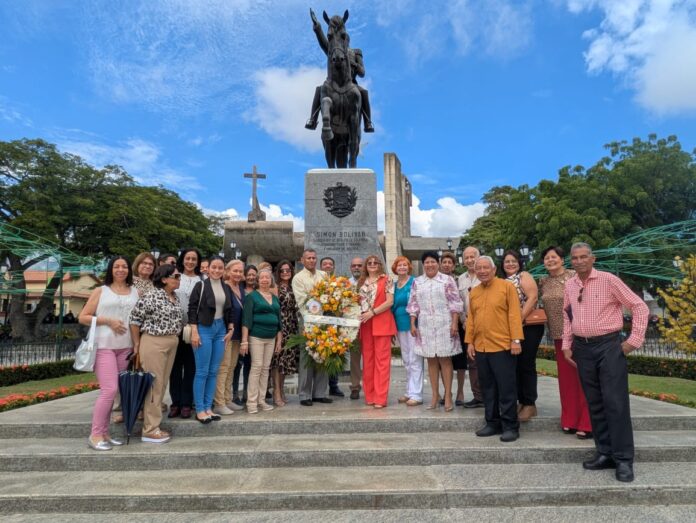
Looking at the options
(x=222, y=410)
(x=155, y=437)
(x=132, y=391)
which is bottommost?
(x=155, y=437)

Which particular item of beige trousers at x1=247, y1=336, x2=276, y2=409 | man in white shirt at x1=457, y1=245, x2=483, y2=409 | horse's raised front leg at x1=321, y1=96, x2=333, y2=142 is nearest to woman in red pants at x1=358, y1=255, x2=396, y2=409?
man in white shirt at x1=457, y1=245, x2=483, y2=409

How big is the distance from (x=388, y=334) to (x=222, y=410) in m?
2.12

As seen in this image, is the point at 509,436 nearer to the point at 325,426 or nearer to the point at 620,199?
the point at 325,426

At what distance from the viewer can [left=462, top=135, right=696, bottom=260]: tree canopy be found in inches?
974

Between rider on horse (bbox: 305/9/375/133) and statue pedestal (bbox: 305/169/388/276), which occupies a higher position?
rider on horse (bbox: 305/9/375/133)

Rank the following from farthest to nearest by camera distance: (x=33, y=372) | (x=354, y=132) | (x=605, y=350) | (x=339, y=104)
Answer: (x=33, y=372) < (x=354, y=132) < (x=339, y=104) < (x=605, y=350)

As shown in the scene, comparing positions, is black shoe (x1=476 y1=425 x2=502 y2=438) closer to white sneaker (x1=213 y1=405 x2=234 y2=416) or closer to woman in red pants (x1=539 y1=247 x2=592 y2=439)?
woman in red pants (x1=539 y1=247 x2=592 y2=439)

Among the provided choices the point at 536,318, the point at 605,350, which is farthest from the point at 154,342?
the point at 605,350

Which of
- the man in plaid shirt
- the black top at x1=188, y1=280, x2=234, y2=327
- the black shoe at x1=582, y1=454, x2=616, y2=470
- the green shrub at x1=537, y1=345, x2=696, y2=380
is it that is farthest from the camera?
the green shrub at x1=537, y1=345, x2=696, y2=380

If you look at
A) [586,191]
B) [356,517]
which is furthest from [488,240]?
[356,517]

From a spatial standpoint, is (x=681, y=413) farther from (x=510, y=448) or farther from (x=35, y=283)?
(x=35, y=283)

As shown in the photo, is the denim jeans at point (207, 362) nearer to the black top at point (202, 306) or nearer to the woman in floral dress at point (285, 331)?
the black top at point (202, 306)

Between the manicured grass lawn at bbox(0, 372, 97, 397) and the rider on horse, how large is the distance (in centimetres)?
831

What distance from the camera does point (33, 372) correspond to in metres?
12.4
